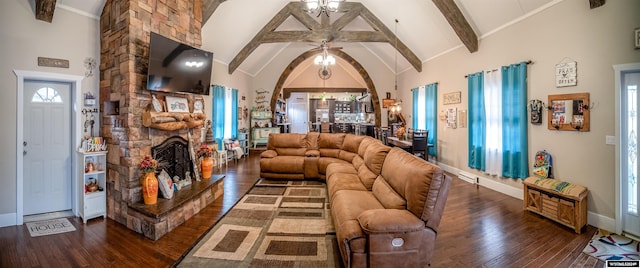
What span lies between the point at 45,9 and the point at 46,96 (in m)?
1.14

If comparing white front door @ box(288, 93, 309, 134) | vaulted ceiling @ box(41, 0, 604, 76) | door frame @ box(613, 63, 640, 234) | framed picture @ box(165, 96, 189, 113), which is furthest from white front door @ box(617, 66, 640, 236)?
white front door @ box(288, 93, 309, 134)

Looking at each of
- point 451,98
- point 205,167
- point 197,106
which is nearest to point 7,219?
point 205,167

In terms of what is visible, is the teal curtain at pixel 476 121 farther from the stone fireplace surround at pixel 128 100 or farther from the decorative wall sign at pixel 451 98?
the stone fireplace surround at pixel 128 100

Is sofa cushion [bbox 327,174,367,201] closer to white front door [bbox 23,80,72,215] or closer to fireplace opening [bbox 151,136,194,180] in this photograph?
fireplace opening [bbox 151,136,194,180]

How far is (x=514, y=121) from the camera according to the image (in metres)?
4.32

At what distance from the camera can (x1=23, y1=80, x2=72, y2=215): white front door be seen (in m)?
3.44

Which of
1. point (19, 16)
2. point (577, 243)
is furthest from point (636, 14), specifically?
point (19, 16)

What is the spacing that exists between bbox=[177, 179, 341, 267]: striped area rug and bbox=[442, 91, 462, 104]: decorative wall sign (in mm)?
3985

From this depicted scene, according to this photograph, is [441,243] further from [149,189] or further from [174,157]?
[174,157]

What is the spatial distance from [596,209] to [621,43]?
1995 mm

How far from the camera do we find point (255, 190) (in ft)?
15.3

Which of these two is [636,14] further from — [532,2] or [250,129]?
[250,129]

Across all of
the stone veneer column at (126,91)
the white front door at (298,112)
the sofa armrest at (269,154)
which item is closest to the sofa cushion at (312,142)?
the sofa armrest at (269,154)

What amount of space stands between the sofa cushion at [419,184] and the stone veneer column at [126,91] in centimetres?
302
